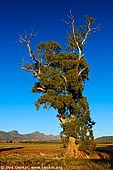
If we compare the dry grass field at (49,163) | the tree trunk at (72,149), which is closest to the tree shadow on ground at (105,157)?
the dry grass field at (49,163)

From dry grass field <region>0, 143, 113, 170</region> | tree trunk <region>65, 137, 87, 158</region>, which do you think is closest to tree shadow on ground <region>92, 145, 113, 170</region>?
dry grass field <region>0, 143, 113, 170</region>

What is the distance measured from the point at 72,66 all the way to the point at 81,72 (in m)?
2.21

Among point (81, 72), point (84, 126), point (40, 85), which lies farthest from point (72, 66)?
point (84, 126)

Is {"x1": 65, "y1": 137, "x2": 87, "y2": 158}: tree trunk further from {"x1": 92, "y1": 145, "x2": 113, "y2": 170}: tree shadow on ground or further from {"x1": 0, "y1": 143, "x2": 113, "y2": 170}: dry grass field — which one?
{"x1": 92, "y1": 145, "x2": 113, "y2": 170}: tree shadow on ground

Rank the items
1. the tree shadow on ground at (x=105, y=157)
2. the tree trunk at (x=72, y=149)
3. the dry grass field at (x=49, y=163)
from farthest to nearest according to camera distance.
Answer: the tree trunk at (x=72, y=149) < the tree shadow on ground at (x=105, y=157) < the dry grass field at (x=49, y=163)

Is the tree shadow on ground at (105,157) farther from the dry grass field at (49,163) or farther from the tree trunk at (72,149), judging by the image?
the tree trunk at (72,149)

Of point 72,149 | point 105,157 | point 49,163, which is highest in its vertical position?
point 72,149

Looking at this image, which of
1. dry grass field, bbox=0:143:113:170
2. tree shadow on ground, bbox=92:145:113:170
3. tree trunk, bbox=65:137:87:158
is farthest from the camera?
tree trunk, bbox=65:137:87:158

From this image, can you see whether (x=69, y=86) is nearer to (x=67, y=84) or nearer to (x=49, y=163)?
(x=67, y=84)

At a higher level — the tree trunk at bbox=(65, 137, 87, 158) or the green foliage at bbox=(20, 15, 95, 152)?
the green foliage at bbox=(20, 15, 95, 152)

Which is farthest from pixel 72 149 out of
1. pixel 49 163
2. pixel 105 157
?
pixel 49 163

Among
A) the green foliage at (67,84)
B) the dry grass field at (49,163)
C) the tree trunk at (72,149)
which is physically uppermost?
the green foliage at (67,84)

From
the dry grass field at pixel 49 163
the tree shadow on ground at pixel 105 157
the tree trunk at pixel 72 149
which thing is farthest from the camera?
the tree trunk at pixel 72 149

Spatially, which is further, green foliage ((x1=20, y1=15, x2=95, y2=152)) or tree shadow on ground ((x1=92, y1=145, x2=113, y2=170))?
green foliage ((x1=20, y1=15, x2=95, y2=152))
